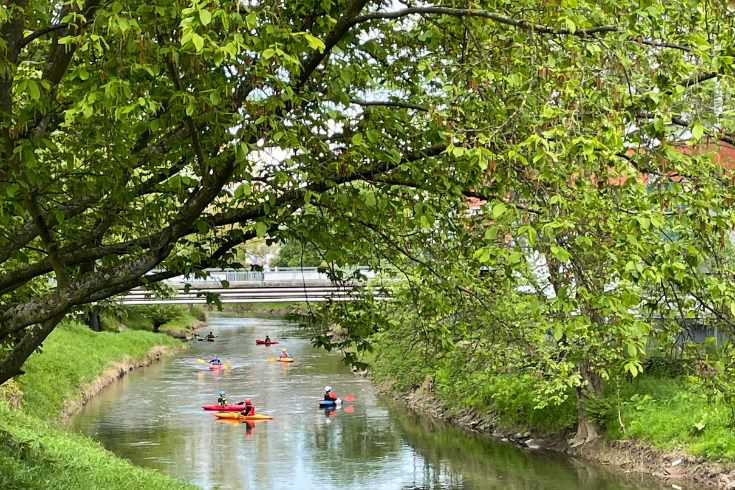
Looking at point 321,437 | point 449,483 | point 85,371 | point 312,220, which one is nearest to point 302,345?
point 85,371

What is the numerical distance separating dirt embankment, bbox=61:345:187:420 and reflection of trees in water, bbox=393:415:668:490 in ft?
36.6

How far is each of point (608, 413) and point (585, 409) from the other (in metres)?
0.63

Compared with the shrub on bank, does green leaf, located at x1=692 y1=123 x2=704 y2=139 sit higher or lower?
higher

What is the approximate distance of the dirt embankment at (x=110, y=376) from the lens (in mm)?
27062

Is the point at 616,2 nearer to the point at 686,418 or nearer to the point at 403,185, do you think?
the point at 403,185

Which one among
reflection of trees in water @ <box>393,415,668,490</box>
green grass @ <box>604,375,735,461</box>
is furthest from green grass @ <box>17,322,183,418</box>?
green grass @ <box>604,375,735,461</box>

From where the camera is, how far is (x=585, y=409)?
22062 millimetres

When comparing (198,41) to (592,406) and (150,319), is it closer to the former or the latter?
(592,406)

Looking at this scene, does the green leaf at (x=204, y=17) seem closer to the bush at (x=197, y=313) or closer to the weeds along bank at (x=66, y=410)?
the weeds along bank at (x=66, y=410)

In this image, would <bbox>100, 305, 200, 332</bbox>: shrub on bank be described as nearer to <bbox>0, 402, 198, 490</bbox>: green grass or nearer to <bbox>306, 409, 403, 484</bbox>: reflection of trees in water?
<bbox>306, 409, 403, 484</bbox>: reflection of trees in water

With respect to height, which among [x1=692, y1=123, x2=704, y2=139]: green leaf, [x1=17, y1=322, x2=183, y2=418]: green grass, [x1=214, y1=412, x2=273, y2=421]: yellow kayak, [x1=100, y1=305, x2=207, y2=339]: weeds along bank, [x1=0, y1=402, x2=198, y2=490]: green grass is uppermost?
[x1=692, y1=123, x2=704, y2=139]: green leaf

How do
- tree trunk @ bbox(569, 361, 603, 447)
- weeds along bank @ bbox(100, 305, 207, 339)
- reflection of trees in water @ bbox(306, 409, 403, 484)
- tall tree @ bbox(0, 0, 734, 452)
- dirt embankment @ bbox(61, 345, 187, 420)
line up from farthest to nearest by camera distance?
weeds along bank @ bbox(100, 305, 207, 339), dirt embankment @ bbox(61, 345, 187, 420), tree trunk @ bbox(569, 361, 603, 447), reflection of trees in water @ bbox(306, 409, 403, 484), tall tree @ bbox(0, 0, 734, 452)

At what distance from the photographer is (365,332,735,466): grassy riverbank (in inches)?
774

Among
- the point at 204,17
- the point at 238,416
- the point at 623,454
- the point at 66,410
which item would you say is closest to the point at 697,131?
the point at 204,17
